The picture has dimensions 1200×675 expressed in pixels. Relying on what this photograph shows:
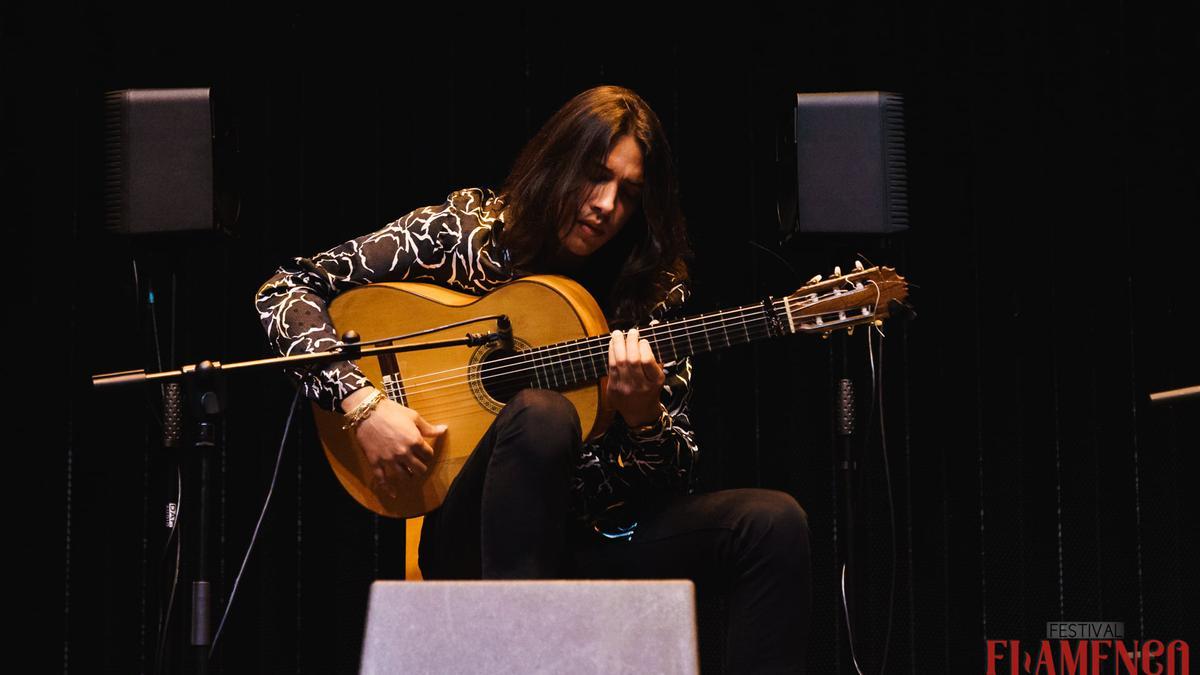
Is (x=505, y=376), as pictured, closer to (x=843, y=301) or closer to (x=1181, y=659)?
(x=843, y=301)

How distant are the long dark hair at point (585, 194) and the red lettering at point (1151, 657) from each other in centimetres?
147

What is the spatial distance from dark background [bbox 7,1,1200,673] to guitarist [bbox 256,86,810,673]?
0.67m

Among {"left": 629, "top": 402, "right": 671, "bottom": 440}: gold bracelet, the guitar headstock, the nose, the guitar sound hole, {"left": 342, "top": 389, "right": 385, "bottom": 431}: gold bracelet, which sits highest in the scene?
the nose

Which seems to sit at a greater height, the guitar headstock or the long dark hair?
the long dark hair

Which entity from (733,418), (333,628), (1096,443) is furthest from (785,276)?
(333,628)

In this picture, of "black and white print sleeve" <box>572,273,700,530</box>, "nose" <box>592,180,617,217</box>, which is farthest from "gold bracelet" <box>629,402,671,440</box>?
"nose" <box>592,180,617,217</box>

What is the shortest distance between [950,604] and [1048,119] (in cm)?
117

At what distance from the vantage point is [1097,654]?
2709 millimetres

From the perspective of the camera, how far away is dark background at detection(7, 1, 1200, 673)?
274 cm

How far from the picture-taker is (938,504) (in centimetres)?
276

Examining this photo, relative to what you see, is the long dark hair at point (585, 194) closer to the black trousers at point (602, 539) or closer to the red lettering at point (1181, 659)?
the black trousers at point (602, 539)

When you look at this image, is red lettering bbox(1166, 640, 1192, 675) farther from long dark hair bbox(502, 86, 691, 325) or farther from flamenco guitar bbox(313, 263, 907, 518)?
long dark hair bbox(502, 86, 691, 325)

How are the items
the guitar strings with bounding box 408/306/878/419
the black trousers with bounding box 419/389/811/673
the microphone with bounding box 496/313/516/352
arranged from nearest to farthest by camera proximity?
the black trousers with bounding box 419/389/811/673 < the microphone with bounding box 496/313/516/352 < the guitar strings with bounding box 408/306/878/419

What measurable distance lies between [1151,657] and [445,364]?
1803mm
